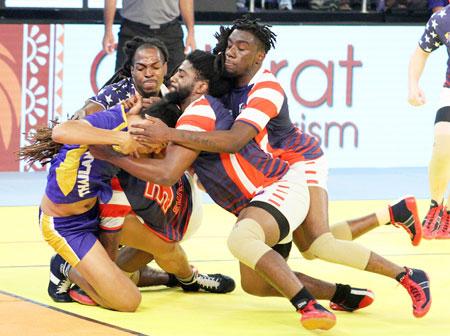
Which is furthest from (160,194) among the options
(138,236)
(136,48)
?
(136,48)

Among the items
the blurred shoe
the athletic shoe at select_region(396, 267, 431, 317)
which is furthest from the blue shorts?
the blurred shoe

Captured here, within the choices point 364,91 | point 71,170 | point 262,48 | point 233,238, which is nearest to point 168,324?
point 233,238

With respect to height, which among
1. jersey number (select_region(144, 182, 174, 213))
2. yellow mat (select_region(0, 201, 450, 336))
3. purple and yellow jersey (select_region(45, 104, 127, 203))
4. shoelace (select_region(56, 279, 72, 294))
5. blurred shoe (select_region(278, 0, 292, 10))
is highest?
blurred shoe (select_region(278, 0, 292, 10))

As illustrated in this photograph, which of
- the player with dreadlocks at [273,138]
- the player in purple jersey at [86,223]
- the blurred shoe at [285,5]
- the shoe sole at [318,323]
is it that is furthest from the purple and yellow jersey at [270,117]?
the blurred shoe at [285,5]

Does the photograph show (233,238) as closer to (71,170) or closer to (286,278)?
(286,278)

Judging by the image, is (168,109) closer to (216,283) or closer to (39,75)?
(216,283)

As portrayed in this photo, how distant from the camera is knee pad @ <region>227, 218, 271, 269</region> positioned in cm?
657

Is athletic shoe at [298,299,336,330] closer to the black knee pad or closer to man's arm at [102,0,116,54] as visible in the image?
the black knee pad

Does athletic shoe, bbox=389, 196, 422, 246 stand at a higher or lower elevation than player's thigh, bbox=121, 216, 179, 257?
higher

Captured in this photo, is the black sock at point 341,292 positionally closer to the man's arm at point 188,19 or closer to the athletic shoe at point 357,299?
the athletic shoe at point 357,299

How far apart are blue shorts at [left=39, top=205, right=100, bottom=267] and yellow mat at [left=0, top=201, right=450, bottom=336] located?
1.00 ft

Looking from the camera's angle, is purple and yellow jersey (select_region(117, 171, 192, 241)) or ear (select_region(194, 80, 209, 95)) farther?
purple and yellow jersey (select_region(117, 171, 192, 241))

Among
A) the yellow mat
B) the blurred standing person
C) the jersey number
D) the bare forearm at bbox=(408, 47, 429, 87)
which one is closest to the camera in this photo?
the yellow mat

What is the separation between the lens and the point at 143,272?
304 inches
